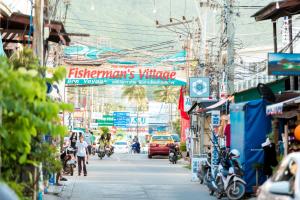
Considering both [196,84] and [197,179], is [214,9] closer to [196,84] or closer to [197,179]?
[196,84]

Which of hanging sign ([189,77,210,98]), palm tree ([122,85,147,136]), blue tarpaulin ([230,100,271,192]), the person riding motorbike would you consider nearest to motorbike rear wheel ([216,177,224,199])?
blue tarpaulin ([230,100,271,192])

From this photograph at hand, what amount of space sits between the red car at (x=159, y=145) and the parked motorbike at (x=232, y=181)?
127 feet

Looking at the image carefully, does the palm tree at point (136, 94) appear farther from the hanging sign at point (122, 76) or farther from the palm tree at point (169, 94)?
the hanging sign at point (122, 76)

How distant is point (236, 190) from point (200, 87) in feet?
63.4

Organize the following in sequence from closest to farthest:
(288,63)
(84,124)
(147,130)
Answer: (288,63)
(84,124)
(147,130)

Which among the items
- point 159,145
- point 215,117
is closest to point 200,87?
point 215,117

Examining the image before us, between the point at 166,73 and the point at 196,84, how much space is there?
17.5 meters

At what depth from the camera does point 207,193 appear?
92.2ft

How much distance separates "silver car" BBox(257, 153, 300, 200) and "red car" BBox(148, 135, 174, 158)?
5160 centimetres

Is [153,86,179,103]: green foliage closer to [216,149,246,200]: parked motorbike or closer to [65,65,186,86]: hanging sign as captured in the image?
[65,65,186,86]: hanging sign

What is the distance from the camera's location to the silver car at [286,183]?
1113cm

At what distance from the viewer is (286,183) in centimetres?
1137

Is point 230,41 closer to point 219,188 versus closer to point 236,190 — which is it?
point 219,188

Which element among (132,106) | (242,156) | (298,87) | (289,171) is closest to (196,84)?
(298,87)
